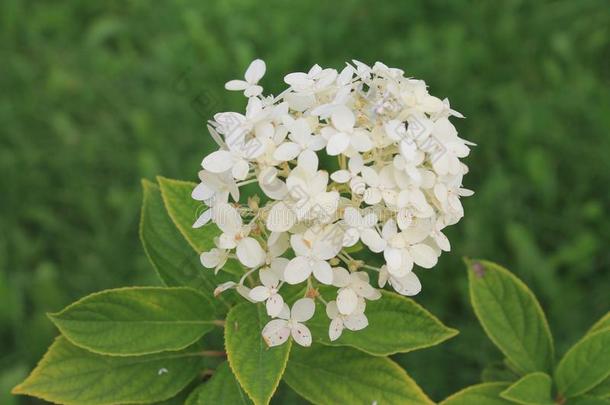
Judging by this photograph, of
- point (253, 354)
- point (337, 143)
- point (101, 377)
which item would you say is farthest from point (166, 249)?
point (337, 143)

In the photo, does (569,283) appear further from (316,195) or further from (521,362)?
(316,195)

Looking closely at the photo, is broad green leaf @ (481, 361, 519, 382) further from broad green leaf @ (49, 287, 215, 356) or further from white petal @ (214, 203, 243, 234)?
white petal @ (214, 203, 243, 234)

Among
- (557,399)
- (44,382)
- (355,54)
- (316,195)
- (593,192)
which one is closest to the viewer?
(316,195)

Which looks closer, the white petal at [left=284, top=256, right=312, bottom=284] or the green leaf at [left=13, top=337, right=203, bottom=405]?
the white petal at [left=284, top=256, right=312, bottom=284]

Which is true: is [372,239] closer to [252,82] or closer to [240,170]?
[240,170]

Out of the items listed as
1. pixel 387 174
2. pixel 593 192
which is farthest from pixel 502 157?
pixel 387 174

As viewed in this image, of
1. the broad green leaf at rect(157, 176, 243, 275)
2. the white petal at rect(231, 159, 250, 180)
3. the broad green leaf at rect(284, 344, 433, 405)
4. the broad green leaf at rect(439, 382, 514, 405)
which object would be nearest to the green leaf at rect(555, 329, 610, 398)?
the broad green leaf at rect(439, 382, 514, 405)
